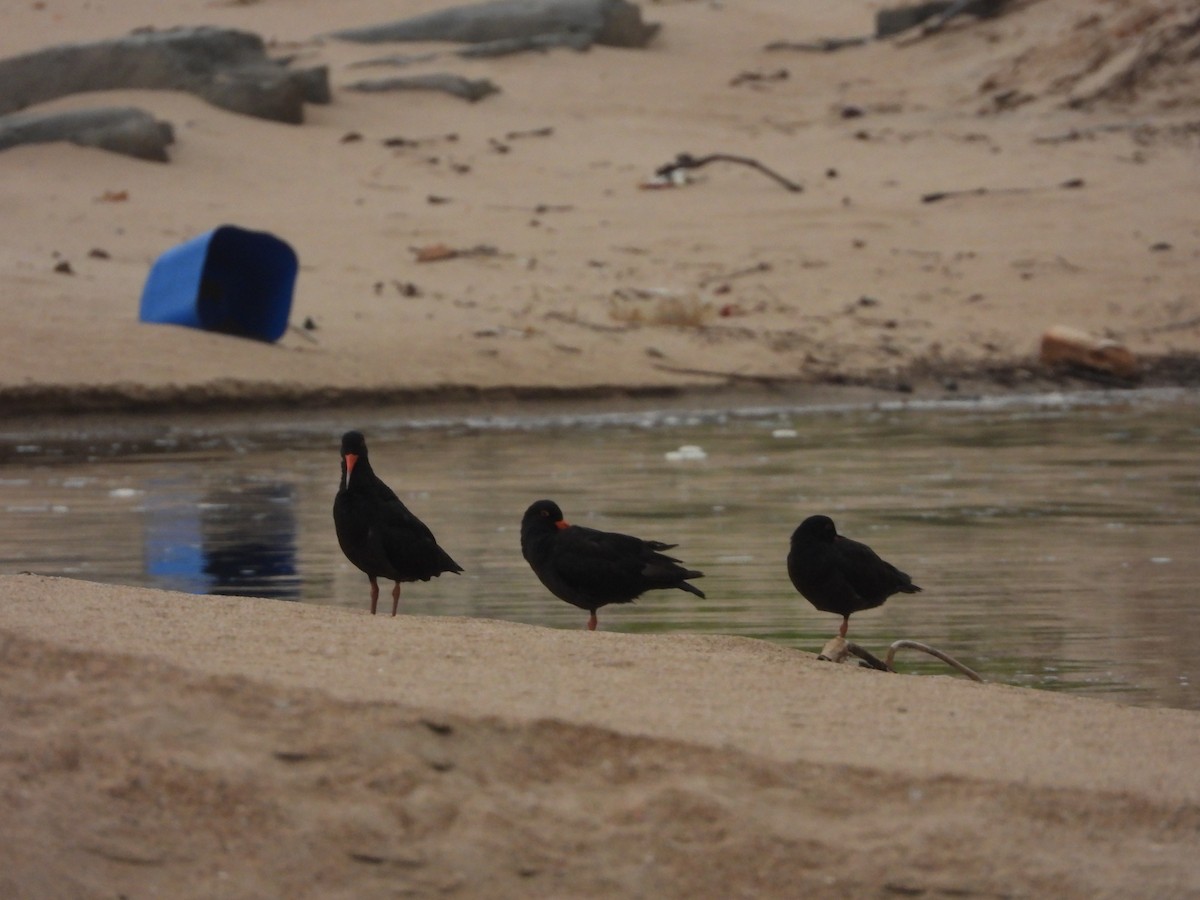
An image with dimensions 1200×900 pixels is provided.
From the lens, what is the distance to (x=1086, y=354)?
705 inches

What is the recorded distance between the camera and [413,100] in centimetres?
2666

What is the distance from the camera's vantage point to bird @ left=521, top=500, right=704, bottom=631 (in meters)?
6.77

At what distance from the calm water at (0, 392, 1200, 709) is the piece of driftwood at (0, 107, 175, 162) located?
8469 millimetres

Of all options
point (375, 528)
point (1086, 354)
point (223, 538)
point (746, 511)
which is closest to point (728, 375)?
point (1086, 354)

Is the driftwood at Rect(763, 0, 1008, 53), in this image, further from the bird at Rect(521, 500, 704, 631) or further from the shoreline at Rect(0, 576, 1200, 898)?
the shoreline at Rect(0, 576, 1200, 898)

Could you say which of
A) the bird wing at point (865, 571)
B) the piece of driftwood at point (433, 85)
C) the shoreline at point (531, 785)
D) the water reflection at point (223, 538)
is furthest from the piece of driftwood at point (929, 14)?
the shoreline at point (531, 785)

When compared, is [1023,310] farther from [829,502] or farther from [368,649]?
[368,649]

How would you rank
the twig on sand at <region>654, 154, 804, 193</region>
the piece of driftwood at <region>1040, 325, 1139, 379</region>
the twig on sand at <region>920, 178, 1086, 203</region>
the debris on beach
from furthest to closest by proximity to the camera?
the debris on beach, the twig on sand at <region>654, 154, 804, 193</region>, the twig on sand at <region>920, 178, 1086, 203</region>, the piece of driftwood at <region>1040, 325, 1139, 379</region>

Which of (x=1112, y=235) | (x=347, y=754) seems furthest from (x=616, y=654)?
(x=1112, y=235)

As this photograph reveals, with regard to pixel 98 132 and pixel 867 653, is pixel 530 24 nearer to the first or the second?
pixel 98 132

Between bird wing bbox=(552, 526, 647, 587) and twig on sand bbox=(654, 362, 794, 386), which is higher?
twig on sand bbox=(654, 362, 794, 386)

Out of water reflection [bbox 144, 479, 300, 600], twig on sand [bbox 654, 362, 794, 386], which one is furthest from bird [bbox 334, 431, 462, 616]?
twig on sand [bbox 654, 362, 794, 386]

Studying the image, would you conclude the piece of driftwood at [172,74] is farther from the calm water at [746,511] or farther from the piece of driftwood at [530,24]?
the calm water at [746,511]

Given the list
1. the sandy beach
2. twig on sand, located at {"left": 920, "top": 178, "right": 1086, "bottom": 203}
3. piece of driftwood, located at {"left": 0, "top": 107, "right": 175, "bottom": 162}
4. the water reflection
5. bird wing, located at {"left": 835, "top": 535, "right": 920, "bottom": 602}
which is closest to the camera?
the sandy beach
